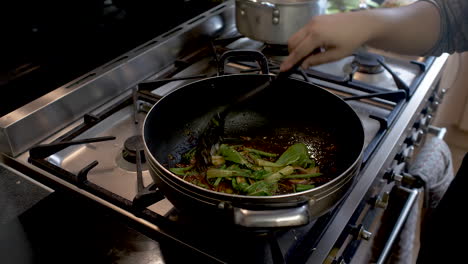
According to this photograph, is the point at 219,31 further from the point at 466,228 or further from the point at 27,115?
the point at 466,228

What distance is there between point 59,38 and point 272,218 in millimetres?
654

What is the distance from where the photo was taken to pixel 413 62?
1.11 metres

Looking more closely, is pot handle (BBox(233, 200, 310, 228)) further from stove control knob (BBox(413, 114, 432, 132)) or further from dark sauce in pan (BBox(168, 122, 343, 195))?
stove control knob (BBox(413, 114, 432, 132))

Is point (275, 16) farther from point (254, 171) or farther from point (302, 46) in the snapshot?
point (254, 171)

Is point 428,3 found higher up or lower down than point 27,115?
higher up

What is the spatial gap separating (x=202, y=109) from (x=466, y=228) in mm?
563

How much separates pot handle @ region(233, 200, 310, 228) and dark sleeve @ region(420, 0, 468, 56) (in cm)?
48

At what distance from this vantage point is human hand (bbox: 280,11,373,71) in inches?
27.2

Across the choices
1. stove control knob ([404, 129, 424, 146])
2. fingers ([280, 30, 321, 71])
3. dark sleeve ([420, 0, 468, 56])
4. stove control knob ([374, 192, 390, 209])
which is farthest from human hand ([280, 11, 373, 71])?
stove control knob ([404, 129, 424, 146])

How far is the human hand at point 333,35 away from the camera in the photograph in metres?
0.69

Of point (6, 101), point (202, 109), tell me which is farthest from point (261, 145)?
point (6, 101)

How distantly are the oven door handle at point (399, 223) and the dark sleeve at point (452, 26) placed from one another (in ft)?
1.16

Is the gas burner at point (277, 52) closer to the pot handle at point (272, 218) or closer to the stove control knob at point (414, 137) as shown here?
the stove control knob at point (414, 137)

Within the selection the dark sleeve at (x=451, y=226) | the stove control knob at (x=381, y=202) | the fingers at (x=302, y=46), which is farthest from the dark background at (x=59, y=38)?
the dark sleeve at (x=451, y=226)
